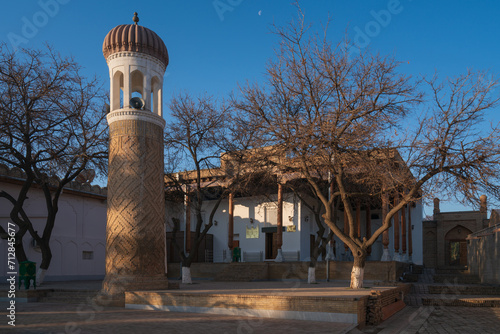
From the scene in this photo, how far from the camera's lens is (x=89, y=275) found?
86.3ft

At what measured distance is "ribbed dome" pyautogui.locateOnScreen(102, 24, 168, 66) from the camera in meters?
14.0

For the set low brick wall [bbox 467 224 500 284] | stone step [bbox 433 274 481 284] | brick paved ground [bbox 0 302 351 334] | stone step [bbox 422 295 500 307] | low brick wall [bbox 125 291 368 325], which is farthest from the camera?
stone step [bbox 433 274 481 284]

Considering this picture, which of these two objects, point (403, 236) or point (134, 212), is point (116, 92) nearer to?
point (134, 212)

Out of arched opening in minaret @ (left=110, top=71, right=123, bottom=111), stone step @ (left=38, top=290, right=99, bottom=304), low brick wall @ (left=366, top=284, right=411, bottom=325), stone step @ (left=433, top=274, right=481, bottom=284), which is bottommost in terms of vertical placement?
stone step @ (left=433, top=274, right=481, bottom=284)

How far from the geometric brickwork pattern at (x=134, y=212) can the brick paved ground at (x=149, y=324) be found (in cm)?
211

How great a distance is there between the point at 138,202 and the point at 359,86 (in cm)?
750

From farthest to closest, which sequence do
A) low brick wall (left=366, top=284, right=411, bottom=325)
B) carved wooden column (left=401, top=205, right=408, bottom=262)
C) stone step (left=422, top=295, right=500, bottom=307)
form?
1. carved wooden column (left=401, top=205, right=408, bottom=262)
2. stone step (left=422, top=295, right=500, bottom=307)
3. low brick wall (left=366, top=284, right=411, bottom=325)

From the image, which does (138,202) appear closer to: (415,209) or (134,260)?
(134,260)

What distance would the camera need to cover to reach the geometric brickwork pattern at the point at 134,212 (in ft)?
43.4

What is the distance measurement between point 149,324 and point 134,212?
184 inches

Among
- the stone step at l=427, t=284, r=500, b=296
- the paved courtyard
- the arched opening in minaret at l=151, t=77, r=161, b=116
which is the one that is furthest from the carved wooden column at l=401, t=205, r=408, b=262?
the arched opening in minaret at l=151, t=77, r=161, b=116

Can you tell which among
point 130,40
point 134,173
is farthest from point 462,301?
point 130,40

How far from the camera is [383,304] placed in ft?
38.0

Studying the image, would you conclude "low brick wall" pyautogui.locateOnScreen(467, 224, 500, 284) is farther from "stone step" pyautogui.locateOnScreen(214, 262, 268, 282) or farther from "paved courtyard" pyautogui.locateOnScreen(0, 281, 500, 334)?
"stone step" pyautogui.locateOnScreen(214, 262, 268, 282)
